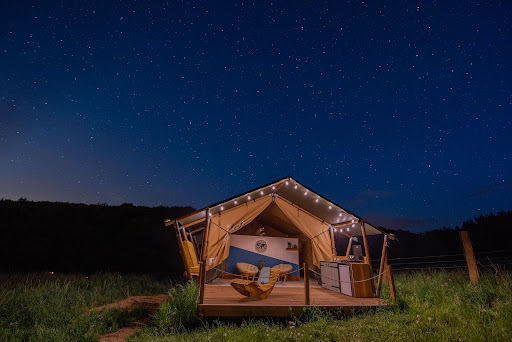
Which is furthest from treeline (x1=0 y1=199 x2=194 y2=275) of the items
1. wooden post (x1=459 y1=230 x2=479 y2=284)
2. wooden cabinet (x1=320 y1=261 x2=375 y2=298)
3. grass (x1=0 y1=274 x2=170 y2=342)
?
wooden post (x1=459 y1=230 x2=479 y2=284)

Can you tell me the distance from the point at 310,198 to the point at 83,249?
12351 mm

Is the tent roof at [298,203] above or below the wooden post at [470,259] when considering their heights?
above

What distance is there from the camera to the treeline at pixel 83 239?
1326cm

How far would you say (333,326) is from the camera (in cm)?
465

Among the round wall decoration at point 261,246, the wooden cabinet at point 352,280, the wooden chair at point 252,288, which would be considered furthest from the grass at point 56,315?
the wooden cabinet at point 352,280

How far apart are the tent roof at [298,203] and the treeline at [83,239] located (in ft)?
25.8

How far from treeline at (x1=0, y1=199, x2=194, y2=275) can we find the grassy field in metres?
7.21

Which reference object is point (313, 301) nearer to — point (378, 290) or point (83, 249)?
point (378, 290)

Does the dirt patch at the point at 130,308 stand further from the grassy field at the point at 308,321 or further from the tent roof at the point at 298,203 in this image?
the tent roof at the point at 298,203

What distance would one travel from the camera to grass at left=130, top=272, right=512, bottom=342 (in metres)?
3.95

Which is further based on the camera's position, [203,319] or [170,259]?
[170,259]

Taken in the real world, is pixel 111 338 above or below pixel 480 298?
below

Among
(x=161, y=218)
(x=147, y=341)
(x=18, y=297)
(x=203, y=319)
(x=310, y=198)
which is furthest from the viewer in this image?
(x=161, y=218)

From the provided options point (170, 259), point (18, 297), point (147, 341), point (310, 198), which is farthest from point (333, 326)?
point (170, 259)
